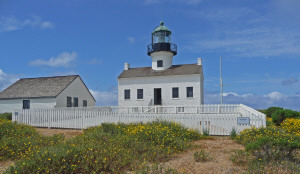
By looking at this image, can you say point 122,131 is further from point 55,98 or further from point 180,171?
point 55,98

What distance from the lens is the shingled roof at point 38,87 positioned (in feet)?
76.6

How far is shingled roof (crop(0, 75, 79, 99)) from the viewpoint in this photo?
23359 millimetres

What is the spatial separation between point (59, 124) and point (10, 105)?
1135cm

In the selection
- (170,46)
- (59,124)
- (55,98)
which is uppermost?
(170,46)

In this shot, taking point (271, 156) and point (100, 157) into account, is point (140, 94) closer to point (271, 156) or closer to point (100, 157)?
point (100, 157)

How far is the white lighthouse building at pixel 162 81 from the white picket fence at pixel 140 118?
4.33m

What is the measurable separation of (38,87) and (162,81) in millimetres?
13335

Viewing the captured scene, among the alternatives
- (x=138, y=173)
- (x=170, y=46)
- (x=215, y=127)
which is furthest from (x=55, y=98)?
(x=138, y=173)

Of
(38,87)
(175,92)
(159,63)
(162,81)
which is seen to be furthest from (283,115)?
(38,87)

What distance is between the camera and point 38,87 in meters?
24.8

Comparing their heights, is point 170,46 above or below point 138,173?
above

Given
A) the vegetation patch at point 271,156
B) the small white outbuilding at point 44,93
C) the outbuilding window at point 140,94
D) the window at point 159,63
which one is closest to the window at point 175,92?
the outbuilding window at point 140,94

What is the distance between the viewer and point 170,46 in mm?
26922

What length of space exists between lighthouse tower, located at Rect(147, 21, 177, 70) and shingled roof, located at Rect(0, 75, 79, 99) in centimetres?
934
